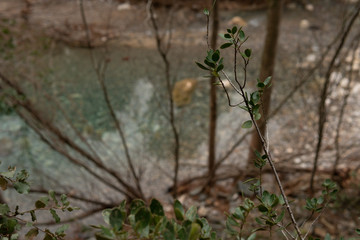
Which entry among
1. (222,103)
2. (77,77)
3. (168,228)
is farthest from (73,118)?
(168,228)

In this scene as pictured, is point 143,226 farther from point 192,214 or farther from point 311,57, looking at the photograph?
point 311,57

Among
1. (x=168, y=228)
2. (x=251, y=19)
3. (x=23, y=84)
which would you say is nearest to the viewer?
(x=168, y=228)

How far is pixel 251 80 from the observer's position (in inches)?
209

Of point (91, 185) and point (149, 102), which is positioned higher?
point (149, 102)

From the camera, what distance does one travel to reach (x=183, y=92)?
522cm

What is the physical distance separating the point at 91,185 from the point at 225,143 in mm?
1658

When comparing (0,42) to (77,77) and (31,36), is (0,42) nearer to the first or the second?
(31,36)

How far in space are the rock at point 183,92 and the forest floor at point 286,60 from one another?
99 cm

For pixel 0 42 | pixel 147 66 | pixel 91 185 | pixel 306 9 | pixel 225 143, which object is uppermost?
pixel 306 9

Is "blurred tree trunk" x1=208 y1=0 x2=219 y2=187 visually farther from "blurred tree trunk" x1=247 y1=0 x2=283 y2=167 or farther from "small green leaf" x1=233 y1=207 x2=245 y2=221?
"small green leaf" x1=233 y1=207 x2=245 y2=221

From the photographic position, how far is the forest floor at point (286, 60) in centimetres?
325

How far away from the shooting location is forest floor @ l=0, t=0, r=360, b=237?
10.7ft

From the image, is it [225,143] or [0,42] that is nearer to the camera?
[225,143]

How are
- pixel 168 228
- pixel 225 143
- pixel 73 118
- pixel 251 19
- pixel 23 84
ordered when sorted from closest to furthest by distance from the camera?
pixel 168 228 < pixel 225 143 < pixel 73 118 < pixel 23 84 < pixel 251 19
